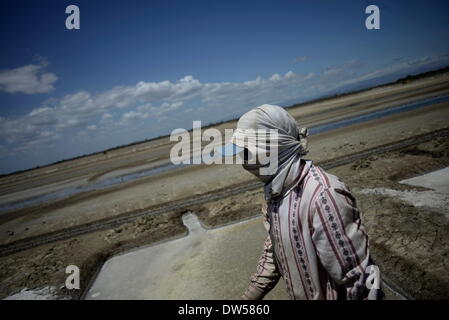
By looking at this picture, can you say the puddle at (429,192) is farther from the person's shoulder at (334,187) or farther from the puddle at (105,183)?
the puddle at (105,183)

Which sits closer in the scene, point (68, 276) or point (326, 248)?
point (326, 248)

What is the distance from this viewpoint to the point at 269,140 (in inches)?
66.0

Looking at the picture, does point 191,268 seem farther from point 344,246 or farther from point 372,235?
point 344,246

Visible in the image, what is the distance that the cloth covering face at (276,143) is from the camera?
66.3 inches

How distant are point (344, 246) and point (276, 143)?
2.25 feet

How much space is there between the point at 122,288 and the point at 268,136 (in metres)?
4.72

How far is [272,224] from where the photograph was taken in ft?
6.16

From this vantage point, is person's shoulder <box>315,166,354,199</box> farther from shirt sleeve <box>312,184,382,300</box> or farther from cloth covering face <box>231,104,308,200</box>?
cloth covering face <box>231,104,308,200</box>

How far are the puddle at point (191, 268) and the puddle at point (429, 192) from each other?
10.1ft

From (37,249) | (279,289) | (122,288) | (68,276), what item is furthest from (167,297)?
(37,249)

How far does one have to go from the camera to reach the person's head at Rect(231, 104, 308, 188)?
5.52ft

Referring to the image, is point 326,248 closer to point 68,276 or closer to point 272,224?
point 272,224

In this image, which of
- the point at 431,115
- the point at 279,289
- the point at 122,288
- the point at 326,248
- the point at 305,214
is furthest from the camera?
the point at 431,115

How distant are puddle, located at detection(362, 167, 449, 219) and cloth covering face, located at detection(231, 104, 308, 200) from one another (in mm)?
4676
